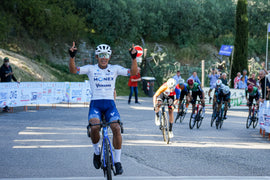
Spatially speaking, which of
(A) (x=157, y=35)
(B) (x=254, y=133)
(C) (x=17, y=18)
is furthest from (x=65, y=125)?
(A) (x=157, y=35)

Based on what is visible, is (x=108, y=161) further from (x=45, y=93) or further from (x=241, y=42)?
(x=241, y=42)

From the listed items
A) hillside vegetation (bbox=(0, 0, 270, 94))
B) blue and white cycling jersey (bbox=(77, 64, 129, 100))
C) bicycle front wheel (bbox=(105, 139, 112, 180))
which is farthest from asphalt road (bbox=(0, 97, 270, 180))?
hillside vegetation (bbox=(0, 0, 270, 94))

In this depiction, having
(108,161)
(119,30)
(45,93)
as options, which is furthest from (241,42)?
(108,161)

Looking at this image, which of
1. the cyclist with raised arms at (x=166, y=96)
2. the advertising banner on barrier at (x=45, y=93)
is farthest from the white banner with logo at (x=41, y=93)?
the cyclist with raised arms at (x=166, y=96)

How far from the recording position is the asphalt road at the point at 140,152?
7.04 m

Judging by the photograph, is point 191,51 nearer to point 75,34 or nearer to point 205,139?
point 75,34

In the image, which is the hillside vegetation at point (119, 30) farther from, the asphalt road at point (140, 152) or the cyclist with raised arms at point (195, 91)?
the asphalt road at point (140, 152)

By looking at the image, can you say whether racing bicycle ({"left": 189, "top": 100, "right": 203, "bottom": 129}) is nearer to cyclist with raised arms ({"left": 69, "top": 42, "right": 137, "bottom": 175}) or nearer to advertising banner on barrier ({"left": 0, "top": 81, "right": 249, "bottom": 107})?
advertising banner on barrier ({"left": 0, "top": 81, "right": 249, "bottom": 107})

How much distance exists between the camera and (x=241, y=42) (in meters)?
34.3

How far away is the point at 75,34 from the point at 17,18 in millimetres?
4833

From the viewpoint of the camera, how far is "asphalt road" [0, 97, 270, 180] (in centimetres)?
704

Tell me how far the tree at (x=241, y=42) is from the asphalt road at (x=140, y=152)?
19.8 metres

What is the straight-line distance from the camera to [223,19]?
51750mm

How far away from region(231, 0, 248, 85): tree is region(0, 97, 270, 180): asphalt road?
778 inches
